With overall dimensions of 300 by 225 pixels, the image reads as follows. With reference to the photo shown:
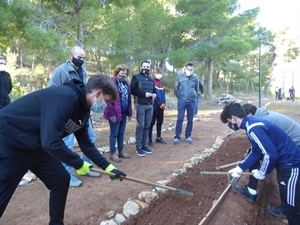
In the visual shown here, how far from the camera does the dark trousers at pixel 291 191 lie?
9.88 feet

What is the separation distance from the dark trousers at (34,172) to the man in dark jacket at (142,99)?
2903 mm

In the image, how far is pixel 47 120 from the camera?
204 centimetres

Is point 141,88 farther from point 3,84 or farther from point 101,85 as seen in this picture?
point 101,85

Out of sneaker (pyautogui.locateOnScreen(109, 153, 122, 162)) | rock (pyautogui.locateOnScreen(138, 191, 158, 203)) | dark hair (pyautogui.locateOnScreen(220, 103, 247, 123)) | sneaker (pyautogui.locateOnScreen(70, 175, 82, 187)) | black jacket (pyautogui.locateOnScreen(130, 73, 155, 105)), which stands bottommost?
rock (pyautogui.locateOnScreen(138, 191, 158, 203))

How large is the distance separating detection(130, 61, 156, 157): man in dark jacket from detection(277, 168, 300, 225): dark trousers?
2858mm

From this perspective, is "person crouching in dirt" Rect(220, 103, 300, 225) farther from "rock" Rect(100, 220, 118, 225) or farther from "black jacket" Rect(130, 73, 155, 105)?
"black jacket" Rect(130, 73, 155, 105)

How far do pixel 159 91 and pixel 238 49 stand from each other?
10.9 meters

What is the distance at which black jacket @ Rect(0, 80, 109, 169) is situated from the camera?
2059 millimetres

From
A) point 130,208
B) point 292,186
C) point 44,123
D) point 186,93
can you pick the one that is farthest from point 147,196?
point 186,93

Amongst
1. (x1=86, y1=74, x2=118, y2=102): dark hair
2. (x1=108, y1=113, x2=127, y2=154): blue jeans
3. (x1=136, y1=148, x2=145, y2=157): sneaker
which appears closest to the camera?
(x1=86, y1=74, x2=118, y2=102): dark hair

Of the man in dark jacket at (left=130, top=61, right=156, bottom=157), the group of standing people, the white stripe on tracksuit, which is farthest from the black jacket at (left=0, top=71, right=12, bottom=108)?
the white stripe on tracksuit

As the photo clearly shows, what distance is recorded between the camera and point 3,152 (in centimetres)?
226

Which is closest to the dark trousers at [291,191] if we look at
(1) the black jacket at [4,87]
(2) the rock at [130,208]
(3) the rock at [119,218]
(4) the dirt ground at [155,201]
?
(4) the dirt ground at [155,201]

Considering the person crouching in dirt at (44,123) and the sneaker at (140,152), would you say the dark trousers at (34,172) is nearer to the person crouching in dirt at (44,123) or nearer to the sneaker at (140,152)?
the person crouching in dirt at (44,123)
